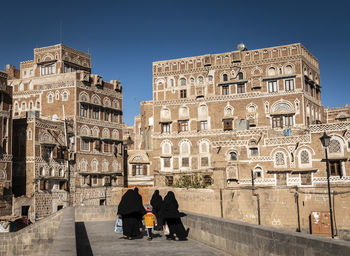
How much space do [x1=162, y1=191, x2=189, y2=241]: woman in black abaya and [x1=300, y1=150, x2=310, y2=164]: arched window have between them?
25.3m

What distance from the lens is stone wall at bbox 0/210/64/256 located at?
2105 cm

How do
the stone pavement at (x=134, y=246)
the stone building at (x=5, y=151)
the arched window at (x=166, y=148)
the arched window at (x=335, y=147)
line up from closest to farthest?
1. the stone pavement at (x=134, y=246)
2. the arched window at (x=335, y=147)
3. the stone building at (x=5, y=151)
4. the arched window at (x=166, y=148)

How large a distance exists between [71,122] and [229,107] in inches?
764

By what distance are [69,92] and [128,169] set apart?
1375 centimetres

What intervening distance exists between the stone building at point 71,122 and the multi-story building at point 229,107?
23.6 ft

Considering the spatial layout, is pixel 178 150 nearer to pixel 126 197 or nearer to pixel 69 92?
pixel 69 92

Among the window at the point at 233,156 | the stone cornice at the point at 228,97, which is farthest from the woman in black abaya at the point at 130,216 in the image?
the stone cornice at the point at 228,97

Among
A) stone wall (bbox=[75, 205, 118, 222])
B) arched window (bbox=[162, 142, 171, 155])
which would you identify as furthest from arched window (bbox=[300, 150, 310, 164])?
stone wall (bbox=[75, 205, 118, 222])

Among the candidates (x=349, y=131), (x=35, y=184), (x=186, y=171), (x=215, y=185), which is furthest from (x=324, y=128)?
(x=35, y=184)

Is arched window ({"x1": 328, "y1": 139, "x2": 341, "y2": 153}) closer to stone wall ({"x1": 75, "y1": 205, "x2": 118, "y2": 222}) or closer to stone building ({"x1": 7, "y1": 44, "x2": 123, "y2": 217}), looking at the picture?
stone wall ({"x1": 75, "y1": 205, "x2": 118, "y2": 222})

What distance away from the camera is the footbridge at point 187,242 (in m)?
8.36

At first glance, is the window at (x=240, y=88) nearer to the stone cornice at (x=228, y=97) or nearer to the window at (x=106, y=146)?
→ the stone cornice at (x=228, y=97)

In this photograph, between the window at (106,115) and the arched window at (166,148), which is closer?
the arched window at (166,148)

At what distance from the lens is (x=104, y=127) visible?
59844mm
